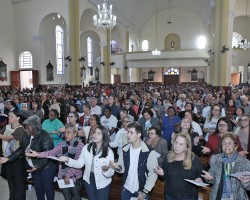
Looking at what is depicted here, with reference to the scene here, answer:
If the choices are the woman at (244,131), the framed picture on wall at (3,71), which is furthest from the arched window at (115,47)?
the woman at (244,131)

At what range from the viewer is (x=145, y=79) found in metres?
35.2

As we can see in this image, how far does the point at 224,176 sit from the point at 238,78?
30.4 metres

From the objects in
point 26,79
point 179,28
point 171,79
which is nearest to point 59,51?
point 26,79

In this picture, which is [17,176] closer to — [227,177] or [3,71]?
[227,177]

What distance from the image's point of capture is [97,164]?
3.27 meters

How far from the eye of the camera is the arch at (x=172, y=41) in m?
34.8

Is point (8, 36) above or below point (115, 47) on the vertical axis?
below

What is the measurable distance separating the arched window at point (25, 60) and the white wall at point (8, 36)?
52 cm

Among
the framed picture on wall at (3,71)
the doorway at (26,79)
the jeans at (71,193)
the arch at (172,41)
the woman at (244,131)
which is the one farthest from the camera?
the arch at (172,41)

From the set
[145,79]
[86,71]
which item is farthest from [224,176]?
[145,79]

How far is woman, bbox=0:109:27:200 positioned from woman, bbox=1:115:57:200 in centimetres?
20

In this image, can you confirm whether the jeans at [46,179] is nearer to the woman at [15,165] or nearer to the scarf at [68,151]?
the scarf at [68,151]

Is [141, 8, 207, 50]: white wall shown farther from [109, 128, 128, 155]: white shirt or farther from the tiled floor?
the tiled floor

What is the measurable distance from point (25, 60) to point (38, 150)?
62.0ft
